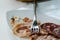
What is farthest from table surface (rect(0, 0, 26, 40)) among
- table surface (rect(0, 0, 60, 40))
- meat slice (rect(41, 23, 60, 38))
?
meat slice (rect(41, 23, 60, 38))

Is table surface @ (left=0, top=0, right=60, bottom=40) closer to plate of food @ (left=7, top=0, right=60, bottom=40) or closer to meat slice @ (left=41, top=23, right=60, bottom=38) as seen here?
plate of food @ (left=7, top=0, right=60, bottom=40)

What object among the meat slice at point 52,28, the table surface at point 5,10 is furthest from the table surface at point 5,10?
the meat slice at point 52,28

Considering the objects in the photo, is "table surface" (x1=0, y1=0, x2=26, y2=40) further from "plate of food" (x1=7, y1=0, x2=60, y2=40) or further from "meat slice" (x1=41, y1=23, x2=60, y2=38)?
"meat slice" (x1=41, y1=23, x2=60, y2=38)

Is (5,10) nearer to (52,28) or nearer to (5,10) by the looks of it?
(5,10)

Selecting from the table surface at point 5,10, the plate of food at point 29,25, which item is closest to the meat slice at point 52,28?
the plate of food at point 29,25

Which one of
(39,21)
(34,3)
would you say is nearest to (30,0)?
(34,3)

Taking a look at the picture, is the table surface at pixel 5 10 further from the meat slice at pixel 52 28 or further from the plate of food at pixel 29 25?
the meat slice at pixel 52 28

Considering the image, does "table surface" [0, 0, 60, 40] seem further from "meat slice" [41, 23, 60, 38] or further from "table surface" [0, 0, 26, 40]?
"meat slice" [41, 23, 60, 38]
